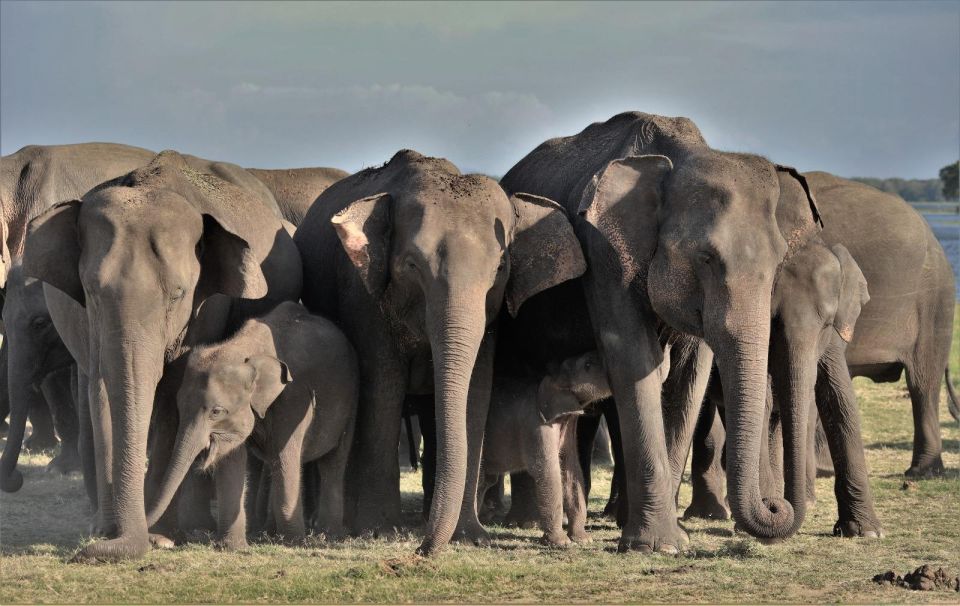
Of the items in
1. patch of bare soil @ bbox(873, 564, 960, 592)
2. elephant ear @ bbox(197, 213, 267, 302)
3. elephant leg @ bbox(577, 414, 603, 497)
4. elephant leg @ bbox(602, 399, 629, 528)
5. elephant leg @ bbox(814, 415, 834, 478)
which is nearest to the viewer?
patch of bare soil @ bbox(873, 564, 960, 592)

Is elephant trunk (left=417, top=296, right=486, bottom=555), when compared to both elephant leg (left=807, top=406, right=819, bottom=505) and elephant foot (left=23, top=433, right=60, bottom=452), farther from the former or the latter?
elephant foot (left=23, top=433, right=60, bottom=452)

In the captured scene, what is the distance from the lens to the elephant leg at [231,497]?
9.02 m

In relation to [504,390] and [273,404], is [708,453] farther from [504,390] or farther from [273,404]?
[273,404]

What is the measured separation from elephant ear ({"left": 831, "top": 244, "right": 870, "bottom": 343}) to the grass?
1.28 meters

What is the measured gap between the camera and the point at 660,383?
9.35 metres

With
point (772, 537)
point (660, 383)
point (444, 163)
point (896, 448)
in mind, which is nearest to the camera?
point (772, 537)

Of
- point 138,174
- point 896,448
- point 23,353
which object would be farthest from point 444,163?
point 896,448

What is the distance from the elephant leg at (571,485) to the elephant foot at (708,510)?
1475mm

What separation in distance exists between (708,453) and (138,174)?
171 inches

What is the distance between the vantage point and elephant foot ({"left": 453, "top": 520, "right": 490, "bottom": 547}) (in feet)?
30.9

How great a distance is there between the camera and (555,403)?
9508 millimetres

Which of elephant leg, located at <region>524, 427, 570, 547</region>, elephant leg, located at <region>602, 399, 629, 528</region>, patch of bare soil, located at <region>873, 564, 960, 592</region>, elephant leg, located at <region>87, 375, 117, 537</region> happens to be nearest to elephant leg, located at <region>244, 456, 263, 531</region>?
elephant leg, located at <region>87, 375, 117, 537</region>

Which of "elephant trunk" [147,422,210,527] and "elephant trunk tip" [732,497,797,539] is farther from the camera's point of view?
"elephant trunk" [147,422,210,527]

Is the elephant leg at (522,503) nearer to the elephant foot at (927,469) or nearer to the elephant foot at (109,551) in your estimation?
the elephant foot at (109,551)
